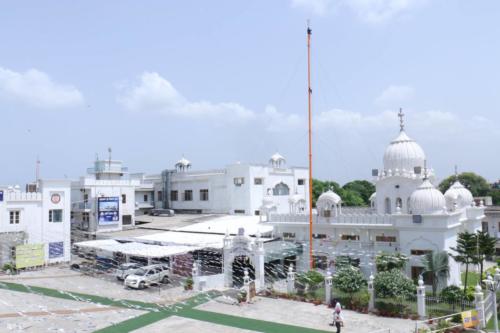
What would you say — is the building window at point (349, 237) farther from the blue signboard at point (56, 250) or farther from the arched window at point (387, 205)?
the blue signboard at point (56, 250)

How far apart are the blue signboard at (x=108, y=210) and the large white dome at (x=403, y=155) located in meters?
23.2

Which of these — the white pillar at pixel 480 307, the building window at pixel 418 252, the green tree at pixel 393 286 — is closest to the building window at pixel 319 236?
the building window at pixel 418 252

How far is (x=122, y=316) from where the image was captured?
65.5 ft

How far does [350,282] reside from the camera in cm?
2120

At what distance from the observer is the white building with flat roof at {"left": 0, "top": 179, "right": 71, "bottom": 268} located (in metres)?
30.7

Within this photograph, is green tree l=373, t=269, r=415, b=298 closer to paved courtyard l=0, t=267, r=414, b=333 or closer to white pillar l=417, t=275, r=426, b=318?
white pillar l=417, t=275, r=426, b=318

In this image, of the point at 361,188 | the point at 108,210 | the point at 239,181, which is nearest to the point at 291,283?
the point at 239,181

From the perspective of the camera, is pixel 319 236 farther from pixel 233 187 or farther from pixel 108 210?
pixel 108 210

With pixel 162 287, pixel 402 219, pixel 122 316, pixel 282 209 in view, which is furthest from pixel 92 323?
pixel 282 209

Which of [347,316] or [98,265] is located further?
[98,265]

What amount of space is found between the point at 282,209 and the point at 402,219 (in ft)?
56.3

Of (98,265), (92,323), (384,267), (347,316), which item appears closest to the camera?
(92,323)

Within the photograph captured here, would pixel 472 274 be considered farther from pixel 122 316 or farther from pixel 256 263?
pixel 122 316

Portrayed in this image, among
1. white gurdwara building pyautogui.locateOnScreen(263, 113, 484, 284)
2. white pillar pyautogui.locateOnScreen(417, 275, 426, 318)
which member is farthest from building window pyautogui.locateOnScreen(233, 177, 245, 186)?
white pillar pyautogui.locateOnScreen(417, 275, 426, 318)
